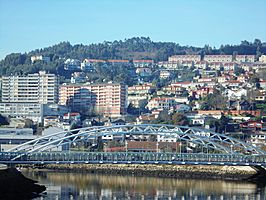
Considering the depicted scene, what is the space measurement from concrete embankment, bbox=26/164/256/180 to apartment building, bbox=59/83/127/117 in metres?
36.1

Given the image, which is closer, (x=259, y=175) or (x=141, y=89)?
(x=259, y=175)

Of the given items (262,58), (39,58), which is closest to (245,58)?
(262,58)

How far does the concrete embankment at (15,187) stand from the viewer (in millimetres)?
36750

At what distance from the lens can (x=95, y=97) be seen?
302 ft

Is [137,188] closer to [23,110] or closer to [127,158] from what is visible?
[127,158]

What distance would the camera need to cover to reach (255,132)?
6869cm

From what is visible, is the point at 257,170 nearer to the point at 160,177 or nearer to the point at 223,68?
the point at 160,177

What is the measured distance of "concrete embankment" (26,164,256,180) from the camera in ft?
159

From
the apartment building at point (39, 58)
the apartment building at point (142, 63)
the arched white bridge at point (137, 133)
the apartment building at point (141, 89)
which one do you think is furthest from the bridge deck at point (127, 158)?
the apartment building at point (142, 63)

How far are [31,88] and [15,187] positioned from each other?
5193 cm

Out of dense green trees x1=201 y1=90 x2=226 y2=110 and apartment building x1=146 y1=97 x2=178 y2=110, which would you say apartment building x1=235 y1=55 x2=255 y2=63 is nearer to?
apartment building x1=146 y1=97 x2=178 y2=110

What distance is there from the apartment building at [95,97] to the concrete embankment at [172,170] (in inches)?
1422

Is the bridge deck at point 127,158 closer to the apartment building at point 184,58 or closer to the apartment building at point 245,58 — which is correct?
the apartment building at point 245,58

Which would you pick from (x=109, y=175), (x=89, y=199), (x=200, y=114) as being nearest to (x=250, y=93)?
(x=200, y=114)
